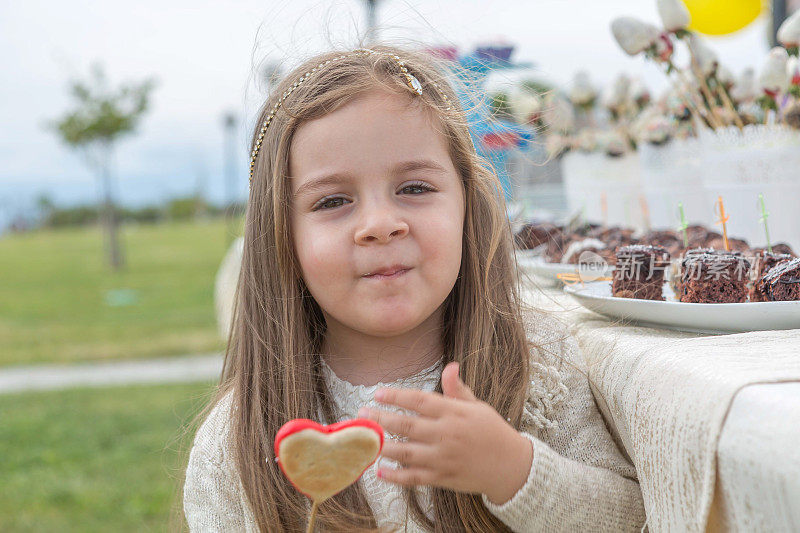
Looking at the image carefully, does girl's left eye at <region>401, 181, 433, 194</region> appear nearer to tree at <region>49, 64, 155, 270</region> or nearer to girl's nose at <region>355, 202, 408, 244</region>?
girl's nose at <region>355, 202, 408, 244</region>

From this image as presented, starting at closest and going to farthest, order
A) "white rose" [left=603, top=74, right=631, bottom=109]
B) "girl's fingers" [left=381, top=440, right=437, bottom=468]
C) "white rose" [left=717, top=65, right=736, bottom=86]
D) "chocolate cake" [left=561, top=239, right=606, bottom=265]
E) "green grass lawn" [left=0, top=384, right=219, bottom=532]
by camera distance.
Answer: "girl's fingers" [left=381, top=440, right=437, bottom=468] < "chocolate cake" [left=561, top=239, right=606, bottom=265] < "white rose" [left=717, top=65, right=736, bottom=86] < "white rose" [left=603, top=74, right=631, bottom=109] < "green grass lawn" [left=0, top=384, right=219, bottom=532]

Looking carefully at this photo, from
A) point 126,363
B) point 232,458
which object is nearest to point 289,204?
point 232,458

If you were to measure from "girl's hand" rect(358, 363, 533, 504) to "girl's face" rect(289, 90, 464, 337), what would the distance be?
0.28 m

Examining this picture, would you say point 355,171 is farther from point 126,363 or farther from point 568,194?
point 126,363

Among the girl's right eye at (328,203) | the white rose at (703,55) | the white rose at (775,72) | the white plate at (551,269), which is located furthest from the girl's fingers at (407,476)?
the white rose at (703,55)

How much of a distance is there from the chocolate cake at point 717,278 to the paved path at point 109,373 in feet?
17.8

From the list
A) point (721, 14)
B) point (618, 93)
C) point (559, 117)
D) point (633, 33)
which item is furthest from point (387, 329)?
point (721, 14)

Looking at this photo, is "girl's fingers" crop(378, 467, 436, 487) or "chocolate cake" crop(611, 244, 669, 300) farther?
"chocolate cake" crop(611, 244, 669, 300)

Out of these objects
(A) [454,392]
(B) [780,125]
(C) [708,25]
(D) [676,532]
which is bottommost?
(D) [676,532]

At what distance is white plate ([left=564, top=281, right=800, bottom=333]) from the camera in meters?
1.09

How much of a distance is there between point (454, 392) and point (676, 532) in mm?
338

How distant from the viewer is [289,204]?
1411 mm

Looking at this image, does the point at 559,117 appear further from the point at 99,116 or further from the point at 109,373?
the point at 99,116

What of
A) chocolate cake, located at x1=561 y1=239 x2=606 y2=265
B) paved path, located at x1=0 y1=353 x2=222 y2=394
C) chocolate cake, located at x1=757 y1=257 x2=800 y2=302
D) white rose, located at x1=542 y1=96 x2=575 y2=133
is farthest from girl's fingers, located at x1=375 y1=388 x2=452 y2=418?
paved path, located at x1=0 y1=353 x2=222 y2=394
